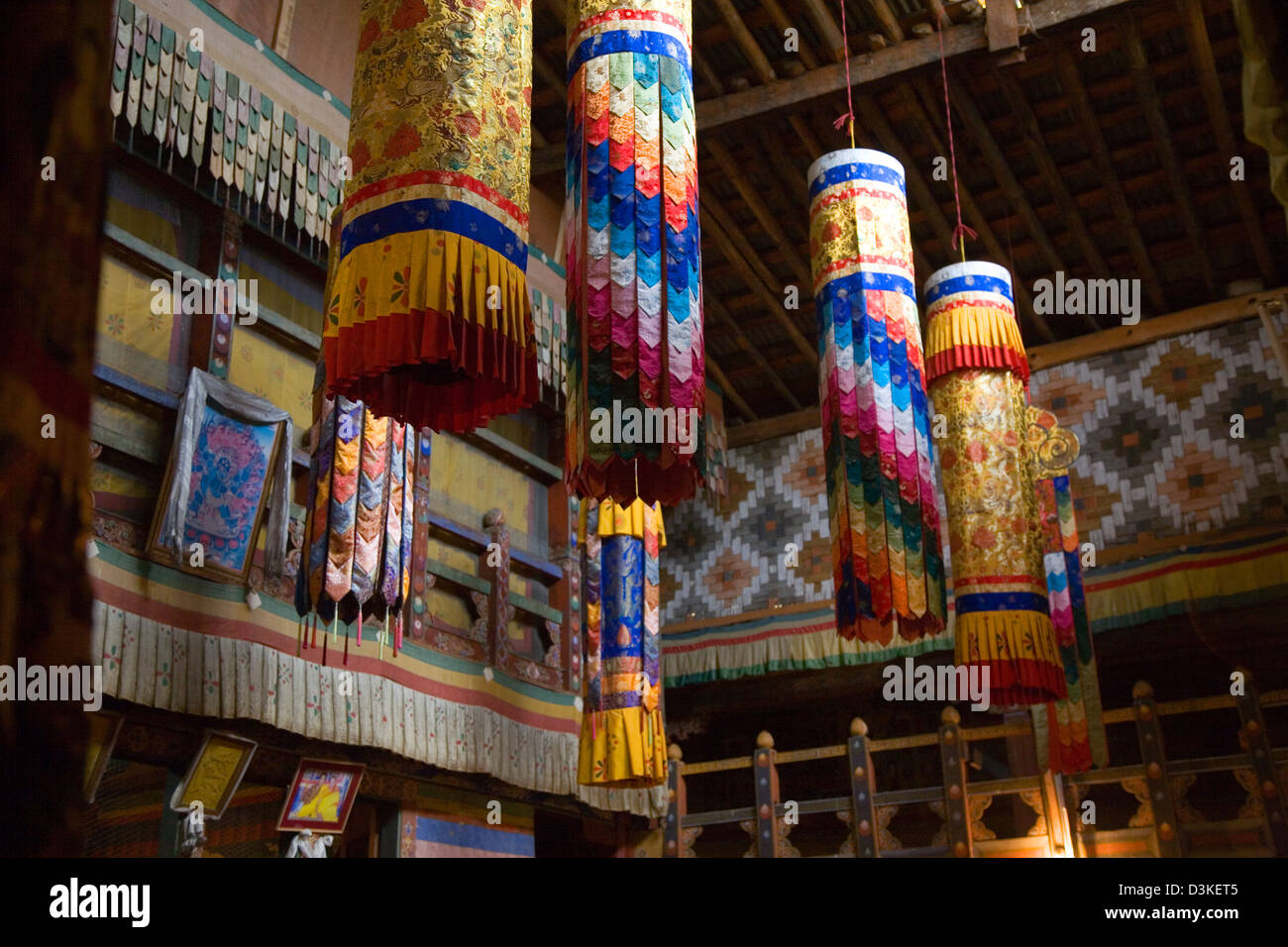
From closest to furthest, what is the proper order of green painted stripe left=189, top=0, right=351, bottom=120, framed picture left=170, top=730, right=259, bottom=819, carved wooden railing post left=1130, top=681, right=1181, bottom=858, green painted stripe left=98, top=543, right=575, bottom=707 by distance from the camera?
green painted stripe left=98, top=543, right=575, bottom=707
framed picture left=170, top=730, right=259, bottom=819
green painted stripe left=189, top=0, right=351, bottom=120
carved wooden railing post left=1130, top=681, right=1181, bottom=858

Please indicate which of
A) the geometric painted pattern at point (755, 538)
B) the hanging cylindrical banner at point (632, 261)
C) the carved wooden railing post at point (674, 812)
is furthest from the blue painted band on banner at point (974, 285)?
the carved wooden railing post at point (674, 812)

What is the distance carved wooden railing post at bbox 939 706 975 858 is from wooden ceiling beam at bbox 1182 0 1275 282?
3926mm

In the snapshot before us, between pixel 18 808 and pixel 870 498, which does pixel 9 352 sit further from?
pixel 870 498

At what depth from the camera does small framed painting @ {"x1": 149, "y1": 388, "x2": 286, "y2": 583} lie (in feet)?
16.7

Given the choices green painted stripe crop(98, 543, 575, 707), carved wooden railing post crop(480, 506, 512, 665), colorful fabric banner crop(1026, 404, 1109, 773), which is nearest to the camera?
green painted stripe crop(98, 543, 575, 707)

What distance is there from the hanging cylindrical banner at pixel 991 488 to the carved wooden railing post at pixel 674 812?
3.18m

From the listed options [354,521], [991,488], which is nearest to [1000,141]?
[991,488]

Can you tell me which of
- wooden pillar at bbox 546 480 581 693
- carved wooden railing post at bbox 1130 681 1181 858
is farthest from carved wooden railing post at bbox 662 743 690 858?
carved wooden railing post at bbox 1130 681 1181 858

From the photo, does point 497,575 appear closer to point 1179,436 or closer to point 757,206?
point 757,206

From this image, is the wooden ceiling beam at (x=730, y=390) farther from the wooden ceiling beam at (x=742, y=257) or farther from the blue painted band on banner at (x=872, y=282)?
the blue painted band on banner at (x=872, y=282)

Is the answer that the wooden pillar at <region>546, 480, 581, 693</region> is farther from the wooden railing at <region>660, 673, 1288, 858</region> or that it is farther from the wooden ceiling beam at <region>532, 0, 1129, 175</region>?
the wooden ceiling beam at <region>532, 0, 1129, 175</region>

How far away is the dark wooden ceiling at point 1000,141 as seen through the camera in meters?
7.23

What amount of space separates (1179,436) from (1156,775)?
273 centimetres

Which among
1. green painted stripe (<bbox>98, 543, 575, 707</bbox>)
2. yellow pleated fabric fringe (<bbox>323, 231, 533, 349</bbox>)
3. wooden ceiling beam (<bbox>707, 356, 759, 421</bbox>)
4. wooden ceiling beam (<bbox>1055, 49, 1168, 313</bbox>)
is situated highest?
wooden ceiling beam (<bbox>1055, 49, 1168, 313</bbox>)
